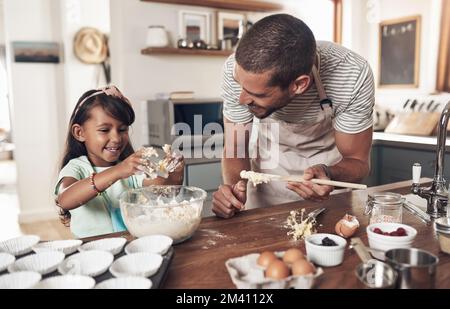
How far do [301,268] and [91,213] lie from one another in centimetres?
99

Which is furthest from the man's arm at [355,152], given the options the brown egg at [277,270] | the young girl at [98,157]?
the brown egg at [277,270]

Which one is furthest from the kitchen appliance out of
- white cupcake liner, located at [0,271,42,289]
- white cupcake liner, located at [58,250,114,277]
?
white cupcake liner, located at [0,271,42,289]

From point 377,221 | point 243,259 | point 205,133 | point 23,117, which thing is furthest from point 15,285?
point 23,117

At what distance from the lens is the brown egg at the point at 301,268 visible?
868 millimetres

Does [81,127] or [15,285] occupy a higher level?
[81,127]

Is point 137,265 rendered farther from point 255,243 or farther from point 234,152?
point 234,152

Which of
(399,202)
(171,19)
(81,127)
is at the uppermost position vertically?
(171,19)

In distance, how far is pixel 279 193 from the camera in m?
2.06

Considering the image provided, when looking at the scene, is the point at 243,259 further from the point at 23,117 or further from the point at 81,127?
the point at 23,117

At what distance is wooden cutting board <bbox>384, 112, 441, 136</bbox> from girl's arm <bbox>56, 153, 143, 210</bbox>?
2.98 metres

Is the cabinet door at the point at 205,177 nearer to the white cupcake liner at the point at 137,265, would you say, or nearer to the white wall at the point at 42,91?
the white wall at the point at 42,91

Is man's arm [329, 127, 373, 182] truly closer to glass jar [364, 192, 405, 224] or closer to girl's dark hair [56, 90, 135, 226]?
glass jar [364, 192, 405, 224]

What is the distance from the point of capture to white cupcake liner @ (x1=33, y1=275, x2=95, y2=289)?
83 cm
